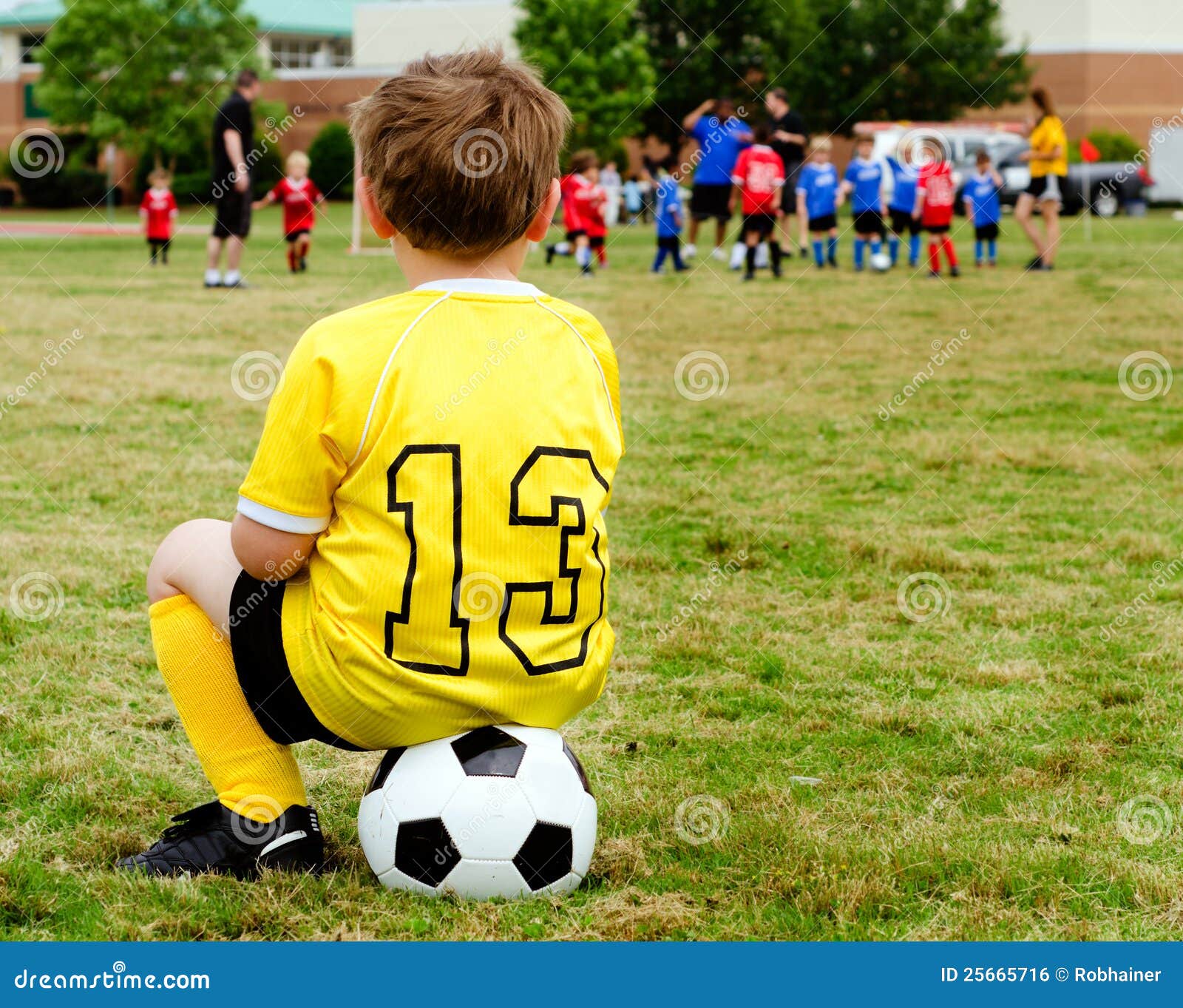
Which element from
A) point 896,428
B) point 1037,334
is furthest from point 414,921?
point 1037,334

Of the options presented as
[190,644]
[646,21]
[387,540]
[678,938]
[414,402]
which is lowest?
[678,938]

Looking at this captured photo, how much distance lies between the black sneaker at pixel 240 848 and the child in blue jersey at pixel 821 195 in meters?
16.8

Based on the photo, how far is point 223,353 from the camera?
976cm

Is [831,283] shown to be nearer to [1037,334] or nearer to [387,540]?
[1037,334]

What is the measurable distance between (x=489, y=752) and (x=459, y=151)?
104cm

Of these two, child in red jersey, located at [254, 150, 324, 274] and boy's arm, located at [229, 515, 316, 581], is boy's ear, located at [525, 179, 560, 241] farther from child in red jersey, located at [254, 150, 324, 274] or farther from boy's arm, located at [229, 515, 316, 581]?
child in red jersey, located at [254, 150, 324, 274]

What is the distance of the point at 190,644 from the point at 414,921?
2.14ft

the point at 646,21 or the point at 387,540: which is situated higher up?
the point at 646,21

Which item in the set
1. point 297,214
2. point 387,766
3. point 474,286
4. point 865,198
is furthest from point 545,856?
point 865,198

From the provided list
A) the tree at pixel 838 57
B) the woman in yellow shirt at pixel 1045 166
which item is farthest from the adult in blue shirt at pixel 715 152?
the tree at pixel 838 57

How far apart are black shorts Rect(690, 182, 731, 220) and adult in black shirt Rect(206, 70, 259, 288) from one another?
223 inches

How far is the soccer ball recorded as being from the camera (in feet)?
8.11

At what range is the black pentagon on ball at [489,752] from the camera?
97.7 inches

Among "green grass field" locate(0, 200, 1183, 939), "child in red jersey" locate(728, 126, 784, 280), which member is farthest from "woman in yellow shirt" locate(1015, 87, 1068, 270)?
"green grass field" locate(0, 200, 1183, 939)
